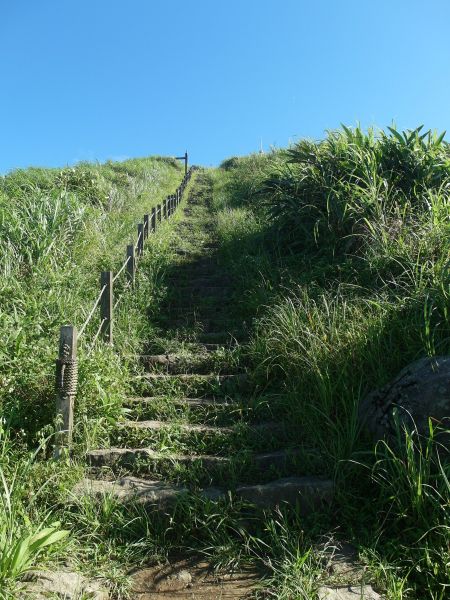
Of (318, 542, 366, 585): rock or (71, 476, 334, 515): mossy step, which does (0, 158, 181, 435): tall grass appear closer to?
(71, 476, 334, 515): mossy step

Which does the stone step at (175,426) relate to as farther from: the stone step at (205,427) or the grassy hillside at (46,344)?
the grassy hillside at (46,344)

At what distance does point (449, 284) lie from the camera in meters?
4.16

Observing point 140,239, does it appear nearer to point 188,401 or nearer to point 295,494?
point 188,401

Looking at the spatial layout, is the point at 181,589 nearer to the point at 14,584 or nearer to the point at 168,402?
the point at 14,584

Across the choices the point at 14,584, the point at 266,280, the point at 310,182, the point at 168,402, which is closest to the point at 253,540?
the point at 14,584

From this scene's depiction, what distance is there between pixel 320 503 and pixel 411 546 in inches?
24.0

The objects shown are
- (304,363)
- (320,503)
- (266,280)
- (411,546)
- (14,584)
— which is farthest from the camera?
(266,280)

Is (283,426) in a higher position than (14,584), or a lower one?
higher

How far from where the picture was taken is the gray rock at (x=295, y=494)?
3.19 metres

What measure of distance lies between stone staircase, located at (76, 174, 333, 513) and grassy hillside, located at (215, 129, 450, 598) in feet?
0.69

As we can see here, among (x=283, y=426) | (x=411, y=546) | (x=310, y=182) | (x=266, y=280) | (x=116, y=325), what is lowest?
(x=411, y=546)

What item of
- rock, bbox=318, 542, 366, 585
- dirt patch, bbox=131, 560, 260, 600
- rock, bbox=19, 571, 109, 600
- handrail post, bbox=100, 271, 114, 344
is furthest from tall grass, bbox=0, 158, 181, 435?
rock, bbox=318, 542, 366, 585

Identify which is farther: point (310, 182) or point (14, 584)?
point (310, 182)

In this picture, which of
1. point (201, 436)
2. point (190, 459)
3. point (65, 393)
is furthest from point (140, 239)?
point (190, 459)
